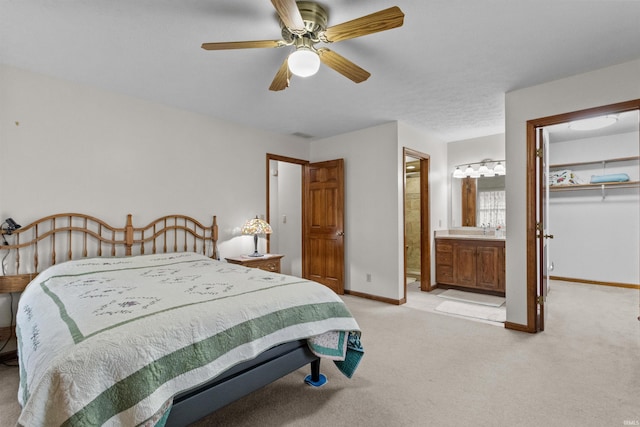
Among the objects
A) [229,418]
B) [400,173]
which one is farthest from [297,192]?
[229,418]

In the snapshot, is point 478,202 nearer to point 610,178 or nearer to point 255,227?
point 610,178

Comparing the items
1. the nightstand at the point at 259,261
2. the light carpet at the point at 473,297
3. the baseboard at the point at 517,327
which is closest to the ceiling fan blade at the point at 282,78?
the nightstand at the point at 259,261

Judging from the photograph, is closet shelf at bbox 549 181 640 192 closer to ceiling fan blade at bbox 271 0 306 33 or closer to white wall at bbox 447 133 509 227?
white wall at bbox 447 133 509 227

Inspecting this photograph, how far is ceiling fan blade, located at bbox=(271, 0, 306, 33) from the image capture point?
5.26ft

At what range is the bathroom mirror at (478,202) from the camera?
520cm

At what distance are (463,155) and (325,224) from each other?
2.65 m

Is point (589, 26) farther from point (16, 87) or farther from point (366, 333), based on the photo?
point (16, 87)

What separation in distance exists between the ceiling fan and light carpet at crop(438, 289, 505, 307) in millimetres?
3656

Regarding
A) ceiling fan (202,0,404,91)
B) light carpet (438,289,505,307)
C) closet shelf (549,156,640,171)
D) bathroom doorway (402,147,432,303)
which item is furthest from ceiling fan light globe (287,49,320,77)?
closet shelf (549,156,640,171)

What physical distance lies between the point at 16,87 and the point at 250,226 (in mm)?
2563

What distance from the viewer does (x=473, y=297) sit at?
184 inches

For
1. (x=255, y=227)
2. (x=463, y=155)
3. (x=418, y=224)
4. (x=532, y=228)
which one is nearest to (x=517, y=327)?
(x=532, y=228)

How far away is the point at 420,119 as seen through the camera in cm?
424

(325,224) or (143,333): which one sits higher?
(325,224)
